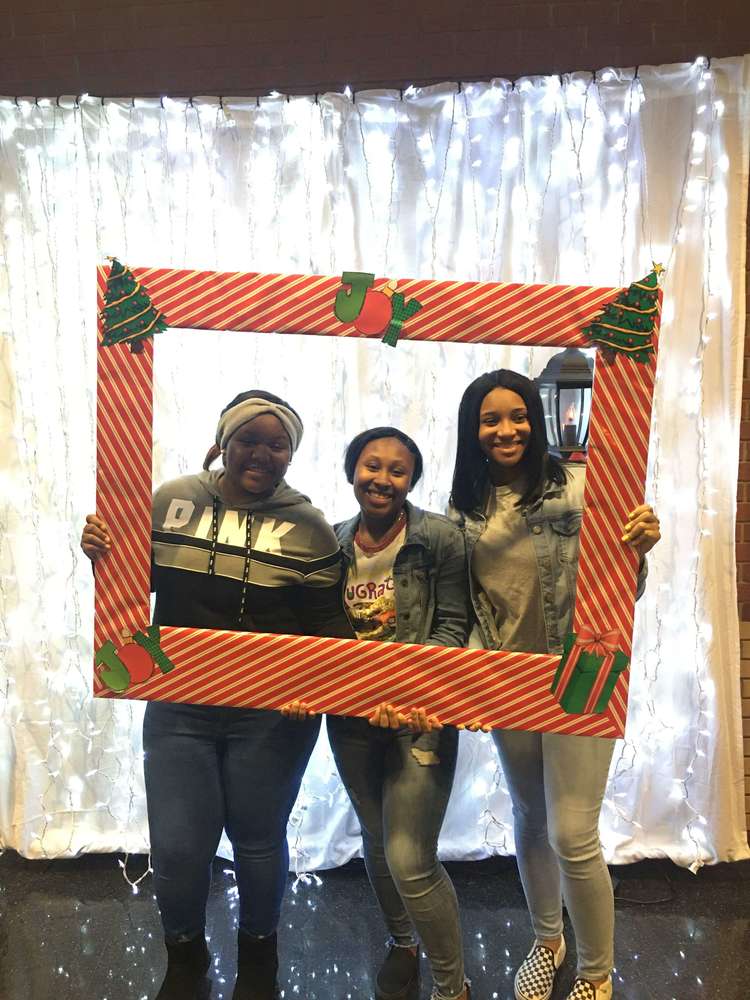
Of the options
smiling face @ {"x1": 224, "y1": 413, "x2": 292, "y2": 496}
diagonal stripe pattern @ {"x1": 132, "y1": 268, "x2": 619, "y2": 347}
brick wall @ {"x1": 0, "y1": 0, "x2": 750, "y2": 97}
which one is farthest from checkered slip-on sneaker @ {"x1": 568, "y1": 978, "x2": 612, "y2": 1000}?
brick wall @ {"x1": 0, "y1": 0, "x2": 750, "y2": 97}

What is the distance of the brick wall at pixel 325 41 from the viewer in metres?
1.98

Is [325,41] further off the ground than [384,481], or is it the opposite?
[325,41]

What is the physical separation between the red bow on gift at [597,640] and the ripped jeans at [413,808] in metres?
0.36

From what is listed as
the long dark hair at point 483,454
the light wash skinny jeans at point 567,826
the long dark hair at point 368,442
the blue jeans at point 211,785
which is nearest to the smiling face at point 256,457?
the long dark hair at point 368,442

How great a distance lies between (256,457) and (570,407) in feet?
2.15

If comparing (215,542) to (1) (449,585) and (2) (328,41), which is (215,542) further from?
(2) (328,41)

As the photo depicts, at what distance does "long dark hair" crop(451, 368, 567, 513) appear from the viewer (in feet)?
4.69

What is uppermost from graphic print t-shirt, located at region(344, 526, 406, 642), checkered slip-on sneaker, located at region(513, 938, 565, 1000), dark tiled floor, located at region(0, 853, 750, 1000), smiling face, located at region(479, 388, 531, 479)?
smiling face, located at region(479, 388, 531, 479)

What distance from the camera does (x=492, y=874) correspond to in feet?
7.34

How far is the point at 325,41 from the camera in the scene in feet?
6.63

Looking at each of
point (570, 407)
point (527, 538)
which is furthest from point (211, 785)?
point (570, 407)

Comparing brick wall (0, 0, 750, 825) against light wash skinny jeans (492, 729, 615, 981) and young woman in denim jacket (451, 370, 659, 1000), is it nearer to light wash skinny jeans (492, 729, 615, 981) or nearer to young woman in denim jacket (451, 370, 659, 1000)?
young woman in denim jacket (451, 370, 659, 1000)

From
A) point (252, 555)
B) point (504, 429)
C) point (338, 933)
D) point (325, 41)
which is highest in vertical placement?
point (325, 41)

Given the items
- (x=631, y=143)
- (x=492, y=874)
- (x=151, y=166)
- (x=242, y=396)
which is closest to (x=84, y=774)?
(x=492, y=874)
